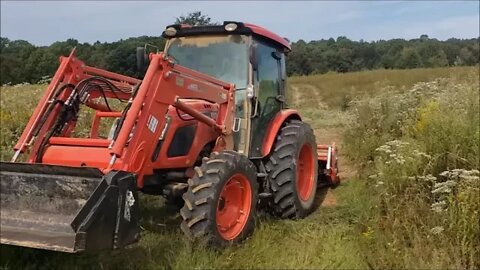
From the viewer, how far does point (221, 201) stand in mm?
5238

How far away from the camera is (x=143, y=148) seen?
194 inches

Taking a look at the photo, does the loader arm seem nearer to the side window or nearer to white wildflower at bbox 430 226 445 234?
the side window

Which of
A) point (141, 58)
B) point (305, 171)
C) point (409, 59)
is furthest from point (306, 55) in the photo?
point (141, 58)

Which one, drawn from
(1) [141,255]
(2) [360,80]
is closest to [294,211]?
(1) [141,255]

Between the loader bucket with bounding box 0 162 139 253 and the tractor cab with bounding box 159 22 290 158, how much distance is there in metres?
→ 2.32

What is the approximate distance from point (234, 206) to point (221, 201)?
27 cm

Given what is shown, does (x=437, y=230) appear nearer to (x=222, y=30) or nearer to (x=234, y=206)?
(x=234, y=206)

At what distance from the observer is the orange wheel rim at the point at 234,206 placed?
522 cm

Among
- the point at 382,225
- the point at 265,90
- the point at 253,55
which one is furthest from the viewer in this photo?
the point at 265,90

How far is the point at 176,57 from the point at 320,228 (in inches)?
106

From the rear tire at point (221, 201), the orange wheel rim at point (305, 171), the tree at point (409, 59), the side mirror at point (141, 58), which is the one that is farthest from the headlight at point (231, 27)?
the tree at point (409, 59)

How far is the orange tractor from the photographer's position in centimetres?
421

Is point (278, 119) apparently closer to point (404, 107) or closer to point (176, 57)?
point (176, 57)

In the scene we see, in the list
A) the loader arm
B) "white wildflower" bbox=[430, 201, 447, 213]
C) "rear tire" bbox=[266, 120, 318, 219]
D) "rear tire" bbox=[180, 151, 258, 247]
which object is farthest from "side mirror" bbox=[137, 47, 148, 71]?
"white wildflower" bbox=[430, 201, 447, 213]
